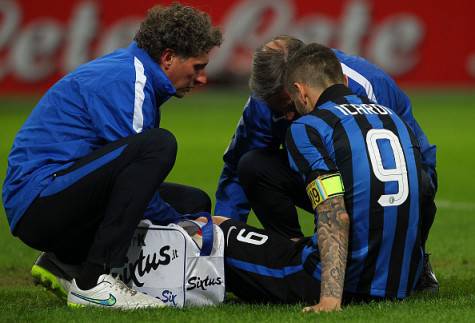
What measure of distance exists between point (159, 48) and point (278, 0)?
15.3 m

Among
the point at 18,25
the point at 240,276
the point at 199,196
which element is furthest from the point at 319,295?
the point at 18,25

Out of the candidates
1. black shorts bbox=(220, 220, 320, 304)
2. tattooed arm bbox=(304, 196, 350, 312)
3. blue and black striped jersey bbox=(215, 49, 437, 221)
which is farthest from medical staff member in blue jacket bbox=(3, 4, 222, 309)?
blue and black striped jersey bbox=(215, 49, 437, 221)

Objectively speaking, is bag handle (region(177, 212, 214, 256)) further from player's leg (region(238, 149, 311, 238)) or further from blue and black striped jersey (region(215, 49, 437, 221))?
blue and black striped jersey (region(215, 49, 437, 221))

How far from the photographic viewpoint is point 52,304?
196 inches

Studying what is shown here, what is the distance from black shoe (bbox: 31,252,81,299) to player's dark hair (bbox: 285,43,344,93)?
1.39 m

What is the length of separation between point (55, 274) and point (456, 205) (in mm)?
4741

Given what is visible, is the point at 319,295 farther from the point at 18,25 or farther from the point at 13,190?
the point at 18,25

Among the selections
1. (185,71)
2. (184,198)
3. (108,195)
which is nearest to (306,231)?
(184,198)

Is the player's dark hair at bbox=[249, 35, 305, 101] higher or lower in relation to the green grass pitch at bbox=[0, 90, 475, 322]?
higher

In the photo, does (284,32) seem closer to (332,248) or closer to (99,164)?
(99,164)

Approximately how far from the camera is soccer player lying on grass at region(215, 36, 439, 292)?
5590 mm

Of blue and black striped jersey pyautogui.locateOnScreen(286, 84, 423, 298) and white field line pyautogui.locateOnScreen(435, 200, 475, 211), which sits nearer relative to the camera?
blue and black striped jersey pyautogui.locateOnScreen(286, 84, 423, 298)

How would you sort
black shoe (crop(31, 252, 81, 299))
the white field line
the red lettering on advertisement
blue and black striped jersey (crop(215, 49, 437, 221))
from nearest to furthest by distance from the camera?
black shoe (crop(31, 252, 81, 299))
blue and black striped jersey (crop(215, 49, 437, 221))
the white field line
the red lettering on advertisement

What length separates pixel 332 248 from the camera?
14.3ft
